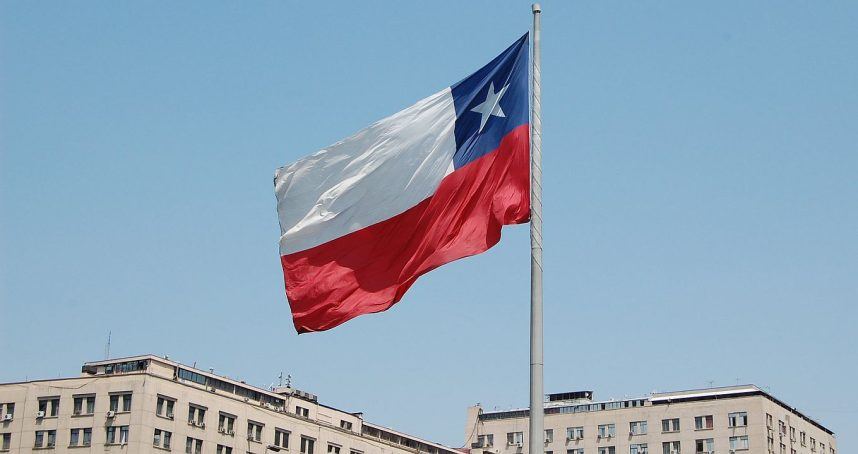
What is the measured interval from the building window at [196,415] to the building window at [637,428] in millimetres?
63665

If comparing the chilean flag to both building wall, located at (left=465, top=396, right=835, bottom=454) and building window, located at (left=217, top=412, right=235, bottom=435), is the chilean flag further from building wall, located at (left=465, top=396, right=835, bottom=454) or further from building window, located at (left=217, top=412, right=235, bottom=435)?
building wall, located at (left=465, top=396, right=835, bottom=454)

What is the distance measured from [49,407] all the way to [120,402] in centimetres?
697

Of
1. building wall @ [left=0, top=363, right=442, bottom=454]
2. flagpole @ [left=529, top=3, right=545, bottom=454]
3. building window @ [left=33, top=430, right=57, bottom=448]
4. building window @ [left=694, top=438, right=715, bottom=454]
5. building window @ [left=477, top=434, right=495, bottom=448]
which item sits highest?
building window @ [left=477, top=434, right=495, bottom=448]

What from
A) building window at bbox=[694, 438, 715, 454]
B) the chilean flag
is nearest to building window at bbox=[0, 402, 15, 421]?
building window at bbox=[694, 438, 715, 454]

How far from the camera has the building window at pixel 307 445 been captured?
405 feet

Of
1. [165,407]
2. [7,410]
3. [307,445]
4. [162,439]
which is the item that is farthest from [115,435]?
[307,445]

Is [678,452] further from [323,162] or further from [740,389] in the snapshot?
[323,162]

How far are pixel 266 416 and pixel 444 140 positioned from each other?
9739 centimetres

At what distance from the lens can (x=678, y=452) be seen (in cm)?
15612

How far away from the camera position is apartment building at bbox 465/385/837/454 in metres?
154

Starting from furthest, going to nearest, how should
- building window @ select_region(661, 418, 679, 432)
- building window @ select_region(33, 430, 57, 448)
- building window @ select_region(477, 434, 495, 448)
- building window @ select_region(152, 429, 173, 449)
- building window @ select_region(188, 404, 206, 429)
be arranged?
building window @ select_region(477, 434, 495, 448), building window @ select_region(661, 418, 679, 432), building window @ select_region(188, 404, 206, 429), building window @ select_region(33, 430, 57, 448), building window @ select_region(152, 429, 173, 449)

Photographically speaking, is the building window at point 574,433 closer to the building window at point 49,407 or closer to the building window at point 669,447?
the building window at point 669,447

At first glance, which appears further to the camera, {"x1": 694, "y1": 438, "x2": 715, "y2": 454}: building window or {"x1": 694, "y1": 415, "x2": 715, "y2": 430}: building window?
{"x1": 694, "y1": 415, "x2": 715, "y2": 430}: building window

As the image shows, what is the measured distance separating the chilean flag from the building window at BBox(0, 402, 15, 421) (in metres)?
93.6
